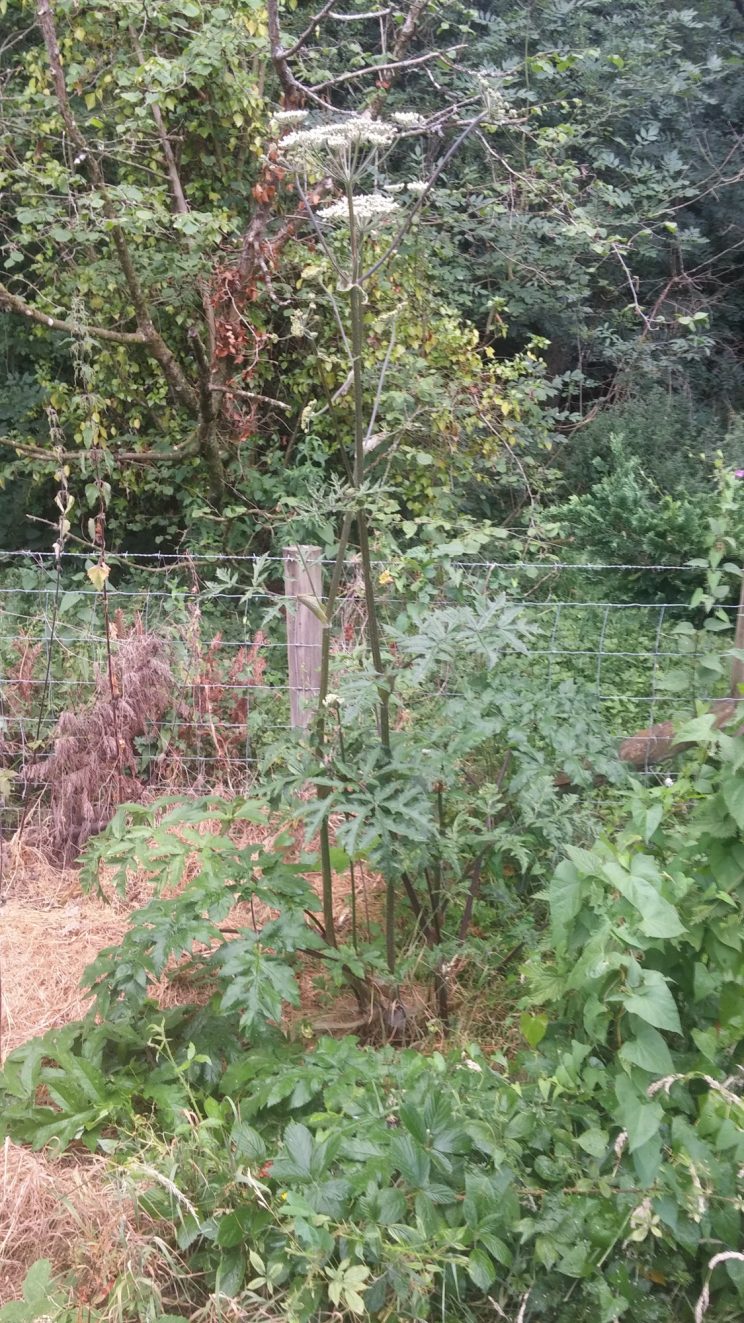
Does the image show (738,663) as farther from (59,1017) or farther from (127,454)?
(127,454)

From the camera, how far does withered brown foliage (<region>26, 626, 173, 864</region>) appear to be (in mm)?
3941

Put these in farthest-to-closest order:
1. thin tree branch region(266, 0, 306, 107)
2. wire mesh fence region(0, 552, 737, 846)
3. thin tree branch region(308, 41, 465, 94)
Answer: thin tree branch region(266, 0, 306, 107) < thin tree branch region(308, 41, 465, 94) < wire mesh fence region(0, 552, 737, 846)

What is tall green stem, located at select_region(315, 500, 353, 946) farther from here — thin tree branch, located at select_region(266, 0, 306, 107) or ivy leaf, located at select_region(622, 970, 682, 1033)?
thin tree branch, located at select_region(266, 0, 306, 107)

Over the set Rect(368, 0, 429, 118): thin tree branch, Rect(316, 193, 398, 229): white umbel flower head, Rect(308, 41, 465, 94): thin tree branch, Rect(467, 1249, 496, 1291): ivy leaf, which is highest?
Rect(368, 0, 429, 118): thin tree branch

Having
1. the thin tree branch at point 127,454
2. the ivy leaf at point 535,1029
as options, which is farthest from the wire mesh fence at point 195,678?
the ivy leaf at point 535,1029

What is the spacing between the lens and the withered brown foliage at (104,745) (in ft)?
12.9

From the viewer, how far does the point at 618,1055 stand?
6.59ft

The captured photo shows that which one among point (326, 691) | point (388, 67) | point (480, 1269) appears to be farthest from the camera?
point (388, 67)

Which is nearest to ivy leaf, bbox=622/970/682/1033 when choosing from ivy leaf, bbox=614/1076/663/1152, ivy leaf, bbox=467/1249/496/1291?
ivy leaf, bbox=614/1076/663/1152

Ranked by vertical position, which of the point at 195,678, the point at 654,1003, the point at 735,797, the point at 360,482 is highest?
the point at 360,482

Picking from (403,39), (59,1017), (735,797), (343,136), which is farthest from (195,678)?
(403,39)

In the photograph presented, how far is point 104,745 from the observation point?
160 inches

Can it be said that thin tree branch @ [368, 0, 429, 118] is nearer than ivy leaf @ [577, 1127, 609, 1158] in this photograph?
No

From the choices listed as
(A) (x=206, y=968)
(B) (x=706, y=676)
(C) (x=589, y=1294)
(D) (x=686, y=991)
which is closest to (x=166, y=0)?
(B) (x=706, y=676)
